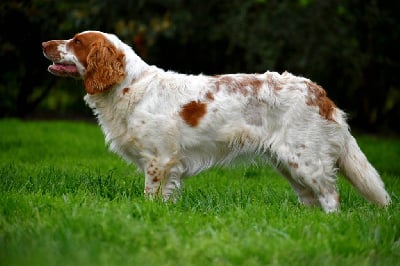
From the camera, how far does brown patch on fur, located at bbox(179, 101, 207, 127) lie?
6.29 m

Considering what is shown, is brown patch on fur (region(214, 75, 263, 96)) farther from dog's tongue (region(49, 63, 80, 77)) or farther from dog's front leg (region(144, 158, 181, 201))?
dog's tongue (region(49, 63, 80, 77))

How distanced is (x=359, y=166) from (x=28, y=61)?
12.5 m

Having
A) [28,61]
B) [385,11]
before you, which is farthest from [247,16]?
[28,61]

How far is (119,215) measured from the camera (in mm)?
4773

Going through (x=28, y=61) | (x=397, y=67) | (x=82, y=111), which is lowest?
(x=82, y=111)

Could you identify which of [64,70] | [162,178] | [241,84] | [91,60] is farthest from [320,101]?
[64,70]

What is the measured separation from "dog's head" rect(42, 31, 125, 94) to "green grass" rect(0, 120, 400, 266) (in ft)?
3.19

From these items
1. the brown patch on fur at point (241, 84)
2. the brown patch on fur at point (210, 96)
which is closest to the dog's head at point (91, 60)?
the brown patch on fur at point (210, 96)

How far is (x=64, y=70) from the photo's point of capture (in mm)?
6582

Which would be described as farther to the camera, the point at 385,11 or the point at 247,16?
the point at 247,16

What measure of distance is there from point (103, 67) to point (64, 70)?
1.45 ft

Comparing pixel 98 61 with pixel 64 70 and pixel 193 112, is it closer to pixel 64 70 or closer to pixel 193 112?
pixel 64 70

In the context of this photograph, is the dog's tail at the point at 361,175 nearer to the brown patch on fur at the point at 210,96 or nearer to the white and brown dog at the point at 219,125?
the white and brown dog at the point at 219,125

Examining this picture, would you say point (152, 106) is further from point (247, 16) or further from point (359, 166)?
point (247, 16)
